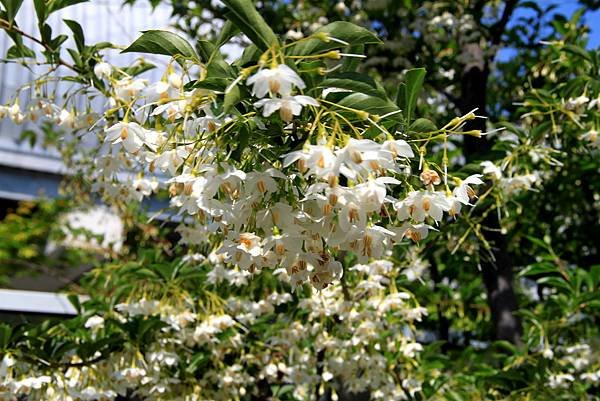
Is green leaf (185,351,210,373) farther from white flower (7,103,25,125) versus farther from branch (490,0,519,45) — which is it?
branch (490,0,519,45)

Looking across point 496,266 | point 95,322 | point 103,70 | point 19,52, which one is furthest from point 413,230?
point 496,266

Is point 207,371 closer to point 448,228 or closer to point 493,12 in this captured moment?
point 448,228

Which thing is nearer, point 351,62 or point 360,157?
point 360,157

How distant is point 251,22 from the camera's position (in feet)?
2.71

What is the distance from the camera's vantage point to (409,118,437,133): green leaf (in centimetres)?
96

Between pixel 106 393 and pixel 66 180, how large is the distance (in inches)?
123

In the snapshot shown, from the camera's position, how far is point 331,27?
2.84 ft

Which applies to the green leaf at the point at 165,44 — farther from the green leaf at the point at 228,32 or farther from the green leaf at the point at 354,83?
the green leaf at the point at 354,83

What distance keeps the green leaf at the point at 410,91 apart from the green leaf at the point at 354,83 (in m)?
0.09

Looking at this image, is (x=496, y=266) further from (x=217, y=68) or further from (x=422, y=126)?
(x=217, y=68)

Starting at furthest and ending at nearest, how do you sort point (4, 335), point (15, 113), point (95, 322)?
point (95, 322) → point (4, 335) → point (15, 113)

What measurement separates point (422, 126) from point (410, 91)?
0.07m

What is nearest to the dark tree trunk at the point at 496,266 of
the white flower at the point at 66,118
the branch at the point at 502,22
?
the branch at the point at 502,22

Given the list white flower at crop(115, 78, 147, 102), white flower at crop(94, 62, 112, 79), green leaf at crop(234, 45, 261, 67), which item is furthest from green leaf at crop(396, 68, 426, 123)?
white flower at crop(94, 62, 112, 79)
